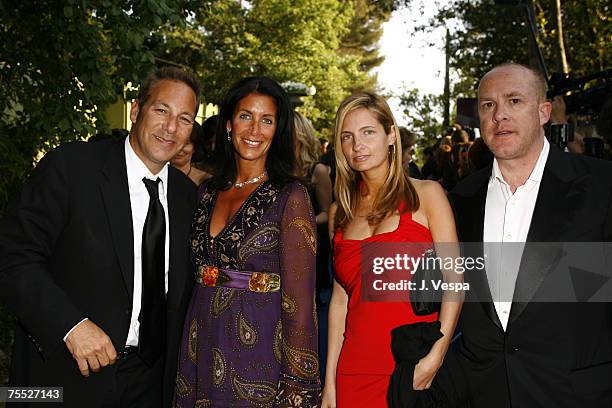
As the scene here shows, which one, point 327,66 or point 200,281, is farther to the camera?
point 327,66

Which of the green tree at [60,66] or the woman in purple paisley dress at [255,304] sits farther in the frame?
the green tree at [60,66]

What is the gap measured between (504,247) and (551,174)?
1.25 ft

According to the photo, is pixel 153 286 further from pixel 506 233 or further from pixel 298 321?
pixel 506 233

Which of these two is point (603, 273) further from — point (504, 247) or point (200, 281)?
point (200, 281)

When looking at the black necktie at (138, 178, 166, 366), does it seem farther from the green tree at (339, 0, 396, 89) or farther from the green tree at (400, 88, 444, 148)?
the green tree at (339, 0, 396, 89)

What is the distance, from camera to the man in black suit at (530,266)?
297 cm

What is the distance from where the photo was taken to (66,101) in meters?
6.32

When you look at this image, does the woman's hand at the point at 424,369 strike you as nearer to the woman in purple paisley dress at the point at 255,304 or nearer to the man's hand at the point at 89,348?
the woman in purple paisley dress at the point at 255,304

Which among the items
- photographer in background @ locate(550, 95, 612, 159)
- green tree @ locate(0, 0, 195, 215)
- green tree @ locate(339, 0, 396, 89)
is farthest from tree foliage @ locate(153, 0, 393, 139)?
green tree @ locate(339, 0, 396, 89)

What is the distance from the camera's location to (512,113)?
327 centimetres

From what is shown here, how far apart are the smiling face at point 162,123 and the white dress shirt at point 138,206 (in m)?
0.05

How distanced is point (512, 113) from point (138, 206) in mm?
1782

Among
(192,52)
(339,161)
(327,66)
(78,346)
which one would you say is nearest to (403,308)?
(339,161)

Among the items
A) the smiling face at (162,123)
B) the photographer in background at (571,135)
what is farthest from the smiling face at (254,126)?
the photographer in background at (571,135)
